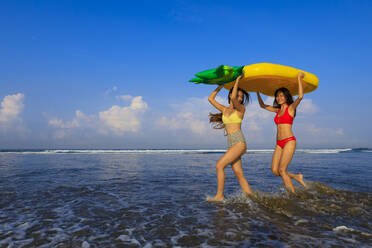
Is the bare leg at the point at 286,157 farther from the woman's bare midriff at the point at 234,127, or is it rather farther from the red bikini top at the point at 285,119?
the woman's bare midriff at the point at 234,127

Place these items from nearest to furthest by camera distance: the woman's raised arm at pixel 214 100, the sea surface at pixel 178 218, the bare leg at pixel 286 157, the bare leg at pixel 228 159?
the sea surface at pixel 178 218, the bare leg at pixel 228 159, the bare leg at pixel 286 157, the woman's raised arm at pixel 214 100

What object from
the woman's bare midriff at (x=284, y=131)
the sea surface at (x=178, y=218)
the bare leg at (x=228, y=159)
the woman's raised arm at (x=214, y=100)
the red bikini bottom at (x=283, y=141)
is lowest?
the sea surface at (x=178, y=218)

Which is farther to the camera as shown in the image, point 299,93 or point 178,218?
point 299,93

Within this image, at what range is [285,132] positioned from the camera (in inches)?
200

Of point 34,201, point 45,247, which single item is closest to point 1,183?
point 34,201

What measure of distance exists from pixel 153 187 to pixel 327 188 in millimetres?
4409

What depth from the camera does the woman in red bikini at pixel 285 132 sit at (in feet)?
16.4

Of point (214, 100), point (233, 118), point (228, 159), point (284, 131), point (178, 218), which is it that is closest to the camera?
point (178, 218)

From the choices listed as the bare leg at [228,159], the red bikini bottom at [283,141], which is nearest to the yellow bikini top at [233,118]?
the bare leg at [228,159]

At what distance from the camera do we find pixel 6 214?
12.9 feet

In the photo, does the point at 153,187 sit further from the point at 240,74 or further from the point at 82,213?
the point at 240,74

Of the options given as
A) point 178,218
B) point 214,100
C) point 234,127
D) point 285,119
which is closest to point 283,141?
point 285,119

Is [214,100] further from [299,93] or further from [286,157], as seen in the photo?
Answer: [286,157]

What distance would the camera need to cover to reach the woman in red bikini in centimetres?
500
